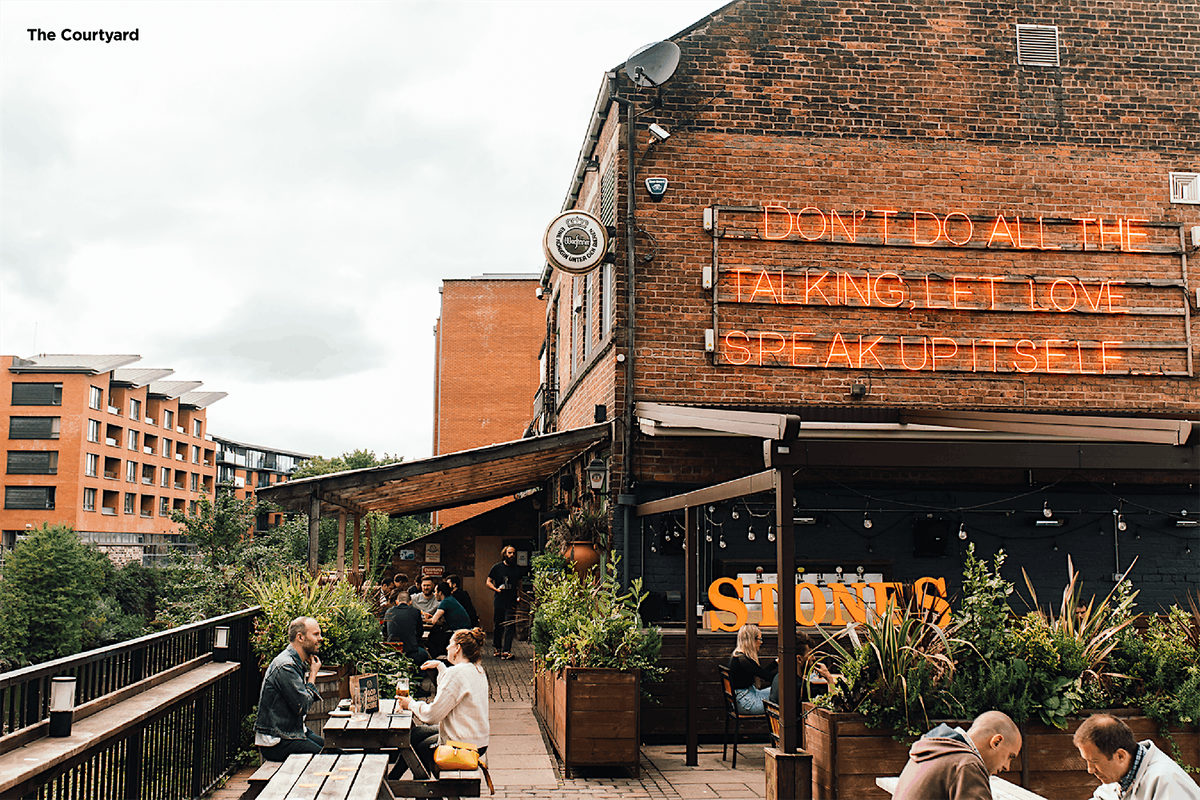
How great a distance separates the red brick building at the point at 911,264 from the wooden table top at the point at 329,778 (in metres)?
5.53

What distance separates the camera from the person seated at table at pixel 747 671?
8.23m

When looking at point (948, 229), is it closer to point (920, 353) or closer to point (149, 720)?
point (920, 353)

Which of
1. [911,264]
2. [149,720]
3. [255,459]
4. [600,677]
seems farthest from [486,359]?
[255,459]

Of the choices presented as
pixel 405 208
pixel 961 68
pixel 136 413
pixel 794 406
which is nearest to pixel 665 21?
pixel 961 68

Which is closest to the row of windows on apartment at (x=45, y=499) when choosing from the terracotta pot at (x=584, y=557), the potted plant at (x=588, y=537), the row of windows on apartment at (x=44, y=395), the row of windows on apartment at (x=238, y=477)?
the row of windows on apartment at (x=44, y=395)

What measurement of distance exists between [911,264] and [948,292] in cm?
54

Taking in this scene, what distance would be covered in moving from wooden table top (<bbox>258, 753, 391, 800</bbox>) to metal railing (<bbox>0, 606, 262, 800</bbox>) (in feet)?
Answer: 2.86

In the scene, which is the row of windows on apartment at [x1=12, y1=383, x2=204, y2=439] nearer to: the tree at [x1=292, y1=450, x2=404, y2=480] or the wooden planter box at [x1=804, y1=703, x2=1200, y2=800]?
the tree at [x1=292, y1=450, x2=404, y2=480]

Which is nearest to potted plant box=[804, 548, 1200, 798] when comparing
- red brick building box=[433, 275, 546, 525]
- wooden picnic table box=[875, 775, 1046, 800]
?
wooden picnic table box=[875, 775, 1046, 800]

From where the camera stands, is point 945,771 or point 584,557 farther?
point 584,557

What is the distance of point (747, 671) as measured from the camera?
8.33m

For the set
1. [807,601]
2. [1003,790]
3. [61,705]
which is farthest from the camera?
[807,601]

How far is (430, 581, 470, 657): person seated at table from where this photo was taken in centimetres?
1155

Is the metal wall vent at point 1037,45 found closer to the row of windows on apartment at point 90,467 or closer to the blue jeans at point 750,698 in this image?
the blue jeans at point 750,698
